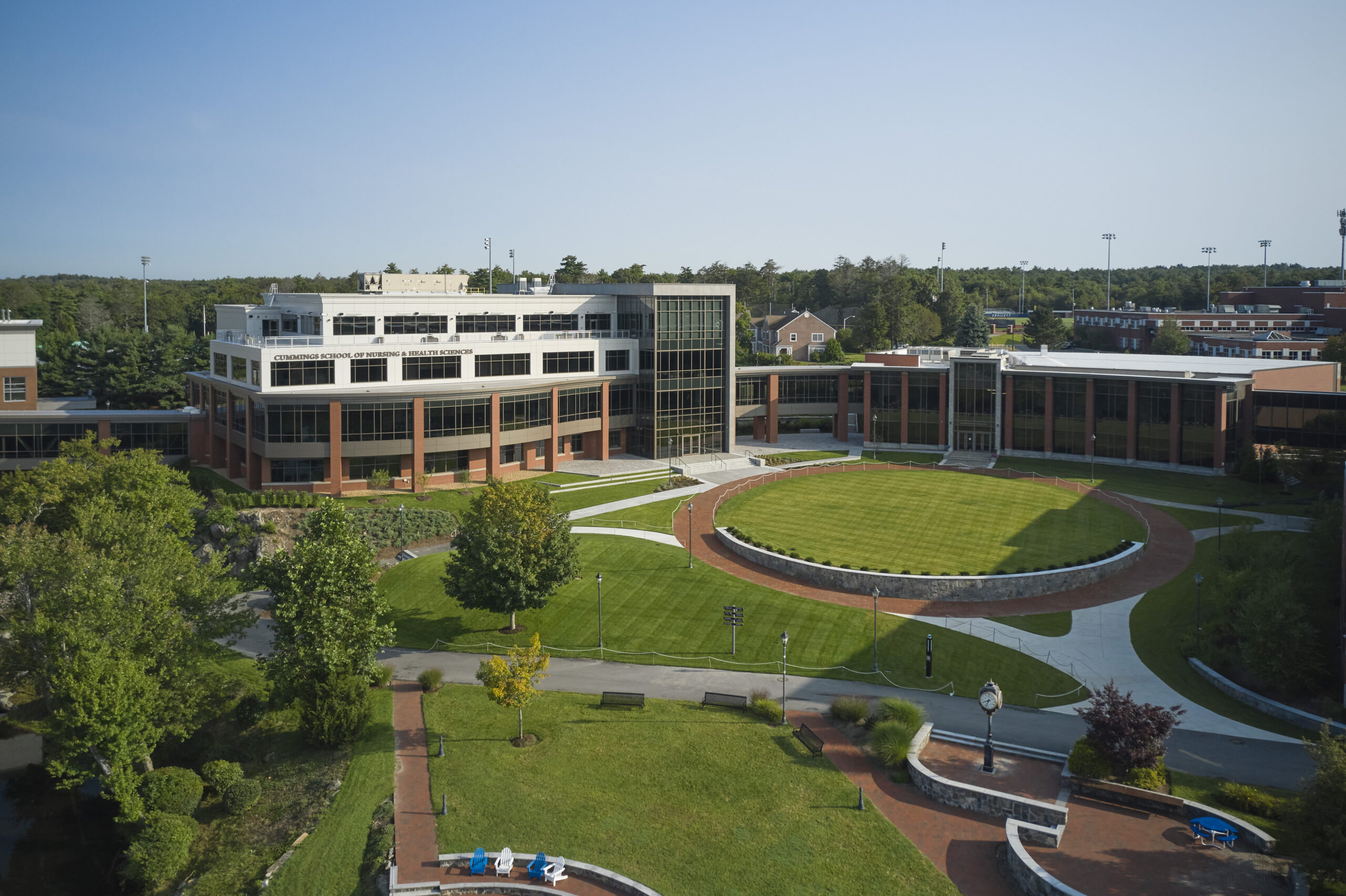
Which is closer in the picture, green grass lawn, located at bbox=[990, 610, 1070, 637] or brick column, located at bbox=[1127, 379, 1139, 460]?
green grass lawn, located at bbox=[990, 610, 1070, 637]

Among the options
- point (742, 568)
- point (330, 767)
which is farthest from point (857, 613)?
point (330, 767)

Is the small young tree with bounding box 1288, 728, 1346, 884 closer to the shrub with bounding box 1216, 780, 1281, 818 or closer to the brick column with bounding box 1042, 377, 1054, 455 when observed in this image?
the shrub with bounding box 1216, 780, 1281, 818

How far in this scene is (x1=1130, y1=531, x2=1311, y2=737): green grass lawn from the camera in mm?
36250

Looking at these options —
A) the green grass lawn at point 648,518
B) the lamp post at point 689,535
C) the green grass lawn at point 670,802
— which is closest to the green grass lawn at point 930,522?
the lamp post at point 689,535

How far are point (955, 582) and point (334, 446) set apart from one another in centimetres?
4029

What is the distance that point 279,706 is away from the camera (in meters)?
36.9

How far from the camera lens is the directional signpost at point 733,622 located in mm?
40906

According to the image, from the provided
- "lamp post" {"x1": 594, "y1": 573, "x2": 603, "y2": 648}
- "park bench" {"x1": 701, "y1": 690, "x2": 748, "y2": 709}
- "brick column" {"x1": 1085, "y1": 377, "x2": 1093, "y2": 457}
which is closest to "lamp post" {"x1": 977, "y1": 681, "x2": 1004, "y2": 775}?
"park bench" {"x1": 701, "y1": 690, "x2": 748, "y2": 709}

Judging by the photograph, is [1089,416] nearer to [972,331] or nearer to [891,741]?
[891,741]

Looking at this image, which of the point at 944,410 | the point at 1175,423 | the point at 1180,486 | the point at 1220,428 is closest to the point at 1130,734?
the point at 1180,486

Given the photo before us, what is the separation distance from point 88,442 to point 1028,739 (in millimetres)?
54738

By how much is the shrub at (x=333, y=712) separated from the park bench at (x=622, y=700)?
8805 millimetres

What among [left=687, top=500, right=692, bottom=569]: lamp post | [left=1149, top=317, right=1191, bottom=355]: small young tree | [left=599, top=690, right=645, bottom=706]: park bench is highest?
[left=1149, top=317, right=1191, bottom=355]: small young tree

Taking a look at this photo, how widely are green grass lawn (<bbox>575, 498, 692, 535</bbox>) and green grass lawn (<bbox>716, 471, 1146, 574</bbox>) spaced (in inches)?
109
